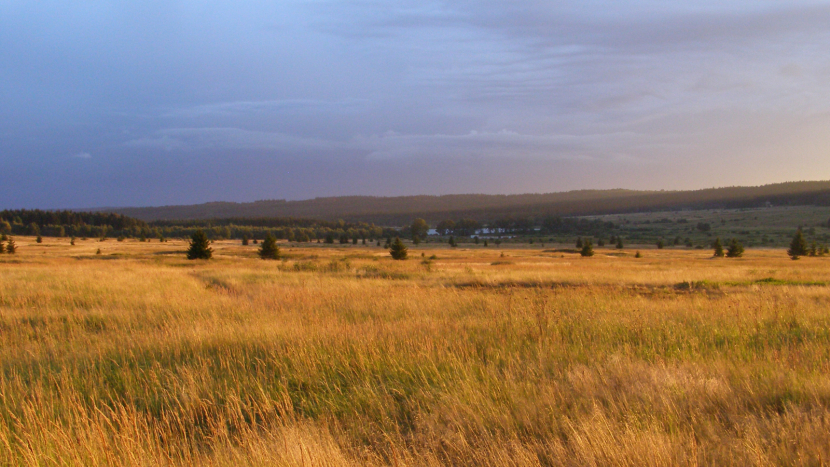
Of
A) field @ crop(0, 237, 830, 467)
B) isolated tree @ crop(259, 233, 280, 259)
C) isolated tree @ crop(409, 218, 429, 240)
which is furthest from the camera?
isolated tree @ crop(409, 218, 429, 240)

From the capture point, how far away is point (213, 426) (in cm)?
352

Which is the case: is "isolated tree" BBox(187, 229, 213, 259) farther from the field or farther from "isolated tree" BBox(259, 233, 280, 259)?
the field

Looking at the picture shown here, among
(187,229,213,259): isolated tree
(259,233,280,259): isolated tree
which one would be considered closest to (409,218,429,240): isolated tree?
(259,233,280,259): isolated tree

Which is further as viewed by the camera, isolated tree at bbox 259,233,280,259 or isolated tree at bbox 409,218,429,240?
isolated tree at bbox 409,218,429,240

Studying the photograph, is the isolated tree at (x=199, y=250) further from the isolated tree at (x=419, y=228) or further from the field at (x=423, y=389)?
the isolated tree at (x=419, y=228)

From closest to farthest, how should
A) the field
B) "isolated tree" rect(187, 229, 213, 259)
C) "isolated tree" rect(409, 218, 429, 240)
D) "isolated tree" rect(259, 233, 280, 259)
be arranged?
the field
"isolated tree" rect(187, 229, 213, 259)
"isolated tree" rect(259, 233, 280, 259)
"isolated tree" rect(409, 218, 429, 240)

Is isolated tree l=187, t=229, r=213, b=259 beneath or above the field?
beneath

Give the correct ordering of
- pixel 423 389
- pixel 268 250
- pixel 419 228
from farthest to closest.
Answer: pixel 419 228, pixel 268 250, pixel 423 389

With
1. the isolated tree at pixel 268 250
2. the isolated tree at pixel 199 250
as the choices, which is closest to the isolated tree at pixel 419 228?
the isolated tree at pixel 268 250

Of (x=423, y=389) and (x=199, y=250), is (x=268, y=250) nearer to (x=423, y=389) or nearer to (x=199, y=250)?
(x=199, y=250)

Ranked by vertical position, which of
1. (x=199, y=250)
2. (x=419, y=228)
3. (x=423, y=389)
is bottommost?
(x=419, y=228)

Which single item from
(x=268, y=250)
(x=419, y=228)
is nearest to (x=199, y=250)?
(x=268, y=250)

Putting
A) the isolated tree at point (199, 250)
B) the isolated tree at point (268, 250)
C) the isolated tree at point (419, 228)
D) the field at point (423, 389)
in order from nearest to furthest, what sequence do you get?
the field at point (423, 389) → the isolated tree at point (199, 250) → the isolated tree at point (268, 250) → the isolated tree at point (419, 228)

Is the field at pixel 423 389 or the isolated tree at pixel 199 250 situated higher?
the field at pixel 423 389
